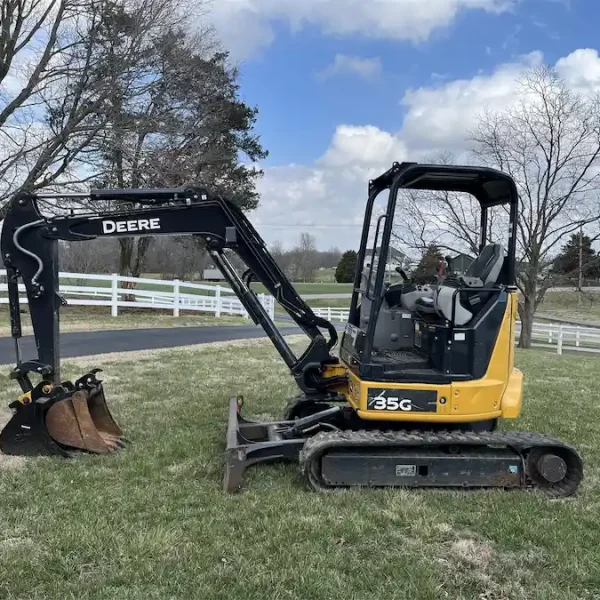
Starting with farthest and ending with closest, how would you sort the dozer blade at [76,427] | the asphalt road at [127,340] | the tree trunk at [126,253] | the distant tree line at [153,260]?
the distant tree line at [153,260]
the tree trunk at [126,253]
the asphalt road at [127,340]
the dozer blade at [76,427]

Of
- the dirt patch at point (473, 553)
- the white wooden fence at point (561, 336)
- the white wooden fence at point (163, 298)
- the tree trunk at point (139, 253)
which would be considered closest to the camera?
the dirt patch at point (473, 553)

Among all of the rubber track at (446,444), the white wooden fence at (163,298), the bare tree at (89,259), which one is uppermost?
the bare tree at (89,259)

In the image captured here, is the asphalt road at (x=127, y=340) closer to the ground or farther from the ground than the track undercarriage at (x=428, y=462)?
closer to the ground

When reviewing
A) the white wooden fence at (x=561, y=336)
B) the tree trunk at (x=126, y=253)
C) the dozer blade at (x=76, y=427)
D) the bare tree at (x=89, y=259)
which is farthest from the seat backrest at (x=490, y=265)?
the bare tree at (x=89, y=259)

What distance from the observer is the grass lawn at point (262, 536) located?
362 cm

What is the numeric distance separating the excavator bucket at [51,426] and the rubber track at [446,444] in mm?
2169

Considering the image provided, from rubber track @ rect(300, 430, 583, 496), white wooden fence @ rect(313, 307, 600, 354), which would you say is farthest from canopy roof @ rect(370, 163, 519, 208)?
white wooden fence @ rect(313, 307, 600, 354)

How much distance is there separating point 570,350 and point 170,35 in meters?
18.4

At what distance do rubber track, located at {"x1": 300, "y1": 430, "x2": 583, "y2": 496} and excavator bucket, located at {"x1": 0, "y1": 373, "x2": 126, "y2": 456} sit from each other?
2.17 meters

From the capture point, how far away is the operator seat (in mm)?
5359

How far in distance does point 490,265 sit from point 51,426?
436 centimetres

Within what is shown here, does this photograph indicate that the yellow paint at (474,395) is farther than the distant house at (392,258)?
No

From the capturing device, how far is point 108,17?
17141mm

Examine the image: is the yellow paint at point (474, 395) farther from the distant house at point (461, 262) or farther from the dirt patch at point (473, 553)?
the dirt patch at point (473, 553)
